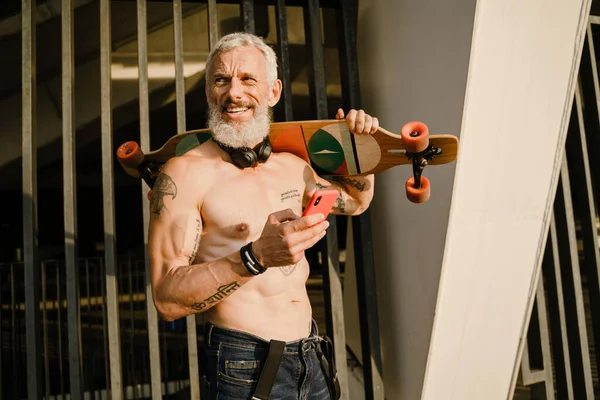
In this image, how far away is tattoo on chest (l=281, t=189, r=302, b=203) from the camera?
1.85 m

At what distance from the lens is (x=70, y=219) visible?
2617mm

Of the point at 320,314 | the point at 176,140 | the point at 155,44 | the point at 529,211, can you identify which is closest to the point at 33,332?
the point at 176,140

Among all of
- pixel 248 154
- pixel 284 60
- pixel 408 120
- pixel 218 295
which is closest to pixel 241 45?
pixel 248 154

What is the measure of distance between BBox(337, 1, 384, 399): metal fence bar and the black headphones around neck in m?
1.20

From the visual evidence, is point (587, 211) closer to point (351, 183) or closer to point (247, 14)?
point (351, 183)

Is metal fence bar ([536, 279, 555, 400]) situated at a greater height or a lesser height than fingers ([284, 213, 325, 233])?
lesser

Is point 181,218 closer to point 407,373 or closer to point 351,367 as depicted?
point 407,373

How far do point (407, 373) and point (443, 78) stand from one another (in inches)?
58.3

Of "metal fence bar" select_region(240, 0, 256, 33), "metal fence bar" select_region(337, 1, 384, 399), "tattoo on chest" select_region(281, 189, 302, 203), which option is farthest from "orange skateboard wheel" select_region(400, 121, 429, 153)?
"metal fence bar" select_region(240, 0, 256, 33)

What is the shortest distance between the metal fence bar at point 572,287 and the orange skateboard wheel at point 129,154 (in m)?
2.49

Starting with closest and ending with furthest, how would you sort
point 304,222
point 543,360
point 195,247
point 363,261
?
point 304,222 → point 195,247 → point 363,261 → point 543,360

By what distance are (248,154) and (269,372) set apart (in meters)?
0.72

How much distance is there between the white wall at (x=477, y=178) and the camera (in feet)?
7.61

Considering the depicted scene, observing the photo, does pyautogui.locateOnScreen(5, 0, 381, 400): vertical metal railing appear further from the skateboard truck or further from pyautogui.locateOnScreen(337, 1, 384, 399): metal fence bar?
the skateboard truck
